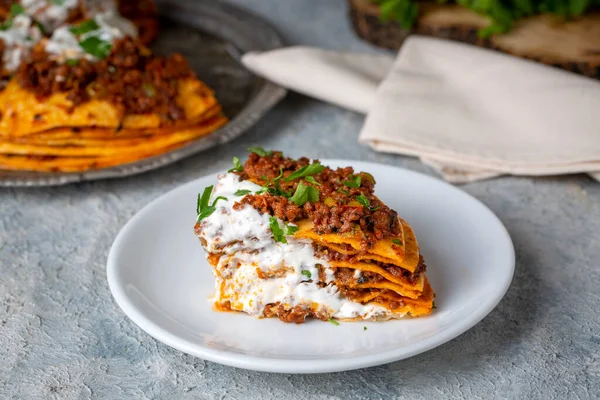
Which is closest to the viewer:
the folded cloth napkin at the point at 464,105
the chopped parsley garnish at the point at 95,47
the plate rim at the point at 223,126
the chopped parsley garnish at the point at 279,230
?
the chopped parsley garnish at the point at 279,230

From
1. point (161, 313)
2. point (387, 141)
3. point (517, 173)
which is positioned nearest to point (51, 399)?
point (161, 313)

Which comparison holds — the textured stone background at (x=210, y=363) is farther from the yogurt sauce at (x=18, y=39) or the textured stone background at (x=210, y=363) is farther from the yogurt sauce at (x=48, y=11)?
the yogurt sauce at (x=48, y=11)

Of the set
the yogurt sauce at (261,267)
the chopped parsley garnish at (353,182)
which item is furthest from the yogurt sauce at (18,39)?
the chopped parsley garnish at (353,182)

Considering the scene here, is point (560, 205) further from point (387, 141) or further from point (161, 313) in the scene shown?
point (161, 313)

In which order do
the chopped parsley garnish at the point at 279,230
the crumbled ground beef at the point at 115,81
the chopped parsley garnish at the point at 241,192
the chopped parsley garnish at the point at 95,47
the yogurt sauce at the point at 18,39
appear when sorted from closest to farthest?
1. the chopped parsley garnish at the point at 279,230
2. the chopped parsley garnish at the point at 241,192
3. the crumbled ground beef at the point at 115,81
4. the chopped parsley garnish at the point at 95,47
5. the yogurt sauce at the point at 18,39

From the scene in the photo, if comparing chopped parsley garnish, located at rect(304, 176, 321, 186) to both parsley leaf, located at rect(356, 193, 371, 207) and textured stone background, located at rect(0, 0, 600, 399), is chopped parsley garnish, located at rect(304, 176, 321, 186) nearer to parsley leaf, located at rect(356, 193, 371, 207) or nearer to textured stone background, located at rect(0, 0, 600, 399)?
parsley leaf, located at rect(356, 193, 371, 207)

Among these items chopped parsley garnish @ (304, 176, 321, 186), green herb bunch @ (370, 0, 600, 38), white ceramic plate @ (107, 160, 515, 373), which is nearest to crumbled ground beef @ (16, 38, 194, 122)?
white ceramic plate @ (107, 160, 515, 373)
